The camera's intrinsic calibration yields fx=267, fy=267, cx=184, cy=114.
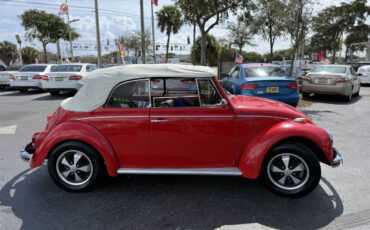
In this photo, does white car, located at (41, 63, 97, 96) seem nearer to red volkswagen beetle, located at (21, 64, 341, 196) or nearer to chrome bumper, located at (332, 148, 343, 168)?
red volkswagen beetle, located at (21, 64, 341, 196)

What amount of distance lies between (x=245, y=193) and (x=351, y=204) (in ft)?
4.06

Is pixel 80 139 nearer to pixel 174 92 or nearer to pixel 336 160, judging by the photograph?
pixel 174 92

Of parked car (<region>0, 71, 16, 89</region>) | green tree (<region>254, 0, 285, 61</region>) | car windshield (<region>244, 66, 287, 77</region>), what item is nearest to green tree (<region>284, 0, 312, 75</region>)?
green tree (<region>254, 0, 285, 61</region>)

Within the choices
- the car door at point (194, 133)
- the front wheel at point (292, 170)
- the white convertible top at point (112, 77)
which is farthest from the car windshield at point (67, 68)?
the front wheel at point (292, 170)

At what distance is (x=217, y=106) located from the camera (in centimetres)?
338

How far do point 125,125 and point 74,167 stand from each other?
89cm

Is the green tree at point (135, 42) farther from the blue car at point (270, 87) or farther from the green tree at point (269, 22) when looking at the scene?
the blue car at point (270, 87)

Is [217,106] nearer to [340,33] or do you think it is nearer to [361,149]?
[361,149]

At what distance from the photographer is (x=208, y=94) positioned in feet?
11.3

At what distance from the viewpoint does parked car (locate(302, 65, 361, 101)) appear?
33.2 ft

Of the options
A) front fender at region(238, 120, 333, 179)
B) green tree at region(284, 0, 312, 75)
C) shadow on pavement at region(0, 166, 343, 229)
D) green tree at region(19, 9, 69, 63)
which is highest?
green tree at region(19, 9, 69, 63)

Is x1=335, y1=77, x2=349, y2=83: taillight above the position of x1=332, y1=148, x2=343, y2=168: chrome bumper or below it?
above

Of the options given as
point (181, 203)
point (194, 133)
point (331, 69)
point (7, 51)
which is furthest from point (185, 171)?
point (7, 51)

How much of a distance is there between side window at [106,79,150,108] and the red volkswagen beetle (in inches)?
0.5
